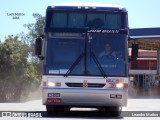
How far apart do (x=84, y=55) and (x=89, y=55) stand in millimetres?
164

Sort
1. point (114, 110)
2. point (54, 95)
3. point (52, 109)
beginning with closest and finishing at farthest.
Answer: point (54, 95), point (52, 109), point (114, 110)

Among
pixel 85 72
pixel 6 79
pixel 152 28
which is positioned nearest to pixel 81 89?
pixel 85 72

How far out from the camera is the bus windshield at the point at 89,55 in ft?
52.4

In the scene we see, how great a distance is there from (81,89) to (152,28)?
26.8 m

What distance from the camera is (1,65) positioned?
116 ft

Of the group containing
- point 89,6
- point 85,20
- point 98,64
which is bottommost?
point 98,64

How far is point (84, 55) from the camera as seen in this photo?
52.7 ft

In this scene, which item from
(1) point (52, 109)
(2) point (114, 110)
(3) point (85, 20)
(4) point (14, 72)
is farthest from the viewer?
(4) point (14, 72)

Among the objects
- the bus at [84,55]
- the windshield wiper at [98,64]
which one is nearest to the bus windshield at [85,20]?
the bus at [84,55]

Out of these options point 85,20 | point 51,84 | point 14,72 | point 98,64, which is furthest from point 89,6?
point 14,72

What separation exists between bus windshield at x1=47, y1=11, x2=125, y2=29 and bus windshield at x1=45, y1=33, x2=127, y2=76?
34 cm

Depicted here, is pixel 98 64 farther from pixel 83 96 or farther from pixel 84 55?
pixel 83 96

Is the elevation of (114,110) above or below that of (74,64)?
below

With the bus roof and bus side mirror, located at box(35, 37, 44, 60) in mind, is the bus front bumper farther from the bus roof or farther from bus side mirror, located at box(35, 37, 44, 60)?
the bus roof
